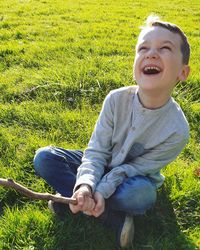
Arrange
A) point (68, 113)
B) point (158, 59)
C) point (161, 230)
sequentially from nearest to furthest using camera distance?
point (158, 59) → point (161, 230) → point (68, 113)

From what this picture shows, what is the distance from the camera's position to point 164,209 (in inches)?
140

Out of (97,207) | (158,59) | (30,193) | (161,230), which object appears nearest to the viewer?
(30,193)

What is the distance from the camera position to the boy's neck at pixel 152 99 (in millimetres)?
3236

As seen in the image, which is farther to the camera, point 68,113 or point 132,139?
point 68,113

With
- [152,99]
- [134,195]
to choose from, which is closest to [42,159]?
[134,195]

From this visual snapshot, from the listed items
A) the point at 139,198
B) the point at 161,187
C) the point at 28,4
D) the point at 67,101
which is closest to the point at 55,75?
the point at 67,101

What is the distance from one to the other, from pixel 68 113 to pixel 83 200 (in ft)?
7.36

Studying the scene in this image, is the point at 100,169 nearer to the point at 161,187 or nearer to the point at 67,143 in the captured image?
the point at 161,187

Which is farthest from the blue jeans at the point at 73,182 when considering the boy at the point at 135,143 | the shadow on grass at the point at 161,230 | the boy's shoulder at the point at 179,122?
the boy's shoulder at the point at 179,122

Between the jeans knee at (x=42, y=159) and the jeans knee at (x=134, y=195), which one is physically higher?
the jeans knee at (x=42, y=159)

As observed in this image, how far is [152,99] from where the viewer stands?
326 cm

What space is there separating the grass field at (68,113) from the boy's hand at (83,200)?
404 millimetres

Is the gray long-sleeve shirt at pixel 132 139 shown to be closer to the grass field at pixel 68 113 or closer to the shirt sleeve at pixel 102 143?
the shirt sleeve at pixel 102 143

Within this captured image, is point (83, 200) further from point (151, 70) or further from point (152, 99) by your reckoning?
point (151, 70)
